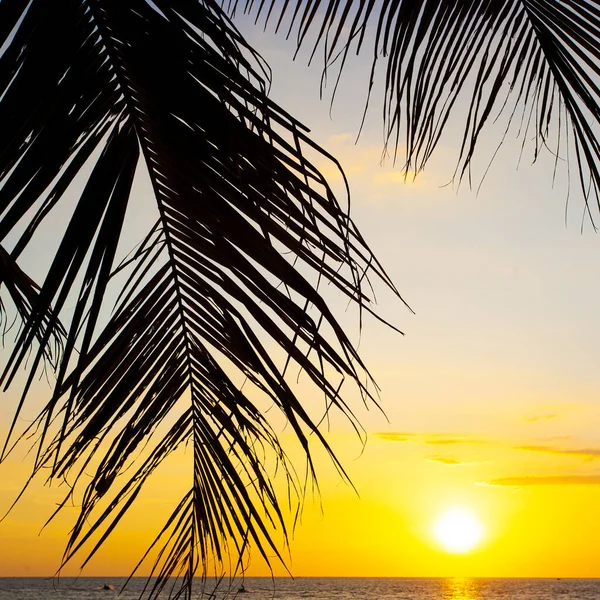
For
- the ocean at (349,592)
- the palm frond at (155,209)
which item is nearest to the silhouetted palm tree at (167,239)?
the palm frond at (155,209)

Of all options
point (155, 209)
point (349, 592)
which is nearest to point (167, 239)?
point (155, 209)

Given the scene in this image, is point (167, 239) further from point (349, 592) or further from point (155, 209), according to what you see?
point (349, 592)

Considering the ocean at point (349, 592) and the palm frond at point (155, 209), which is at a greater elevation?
the ocean at point (349, 592)

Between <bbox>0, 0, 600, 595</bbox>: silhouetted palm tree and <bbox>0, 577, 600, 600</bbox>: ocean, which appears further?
<bbox>0, 577, 600, 600</bbox>: ocean

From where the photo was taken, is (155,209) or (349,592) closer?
(155,209)

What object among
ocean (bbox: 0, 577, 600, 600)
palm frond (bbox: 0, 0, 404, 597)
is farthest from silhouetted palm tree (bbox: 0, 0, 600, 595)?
ocean (bbox: 0, 577, 600, 600)

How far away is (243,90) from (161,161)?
0.63 feet

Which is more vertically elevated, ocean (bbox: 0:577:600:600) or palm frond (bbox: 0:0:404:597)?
ocean (bbox: 0:577:600:600)

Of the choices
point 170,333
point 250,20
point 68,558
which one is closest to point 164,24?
point 170,333

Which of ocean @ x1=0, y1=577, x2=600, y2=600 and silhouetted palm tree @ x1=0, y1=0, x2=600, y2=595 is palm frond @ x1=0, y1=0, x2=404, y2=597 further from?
ocean @ x1=0, y1=577, x2=600, y2=600

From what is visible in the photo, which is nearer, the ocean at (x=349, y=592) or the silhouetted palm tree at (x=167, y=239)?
the silhouetted palm tree at (x=167, y=239)

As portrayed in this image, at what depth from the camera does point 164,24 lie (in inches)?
39.2

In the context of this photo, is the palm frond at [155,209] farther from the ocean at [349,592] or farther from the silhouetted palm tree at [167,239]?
the ocean at [349,592]

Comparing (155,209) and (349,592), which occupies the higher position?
(349,592)
